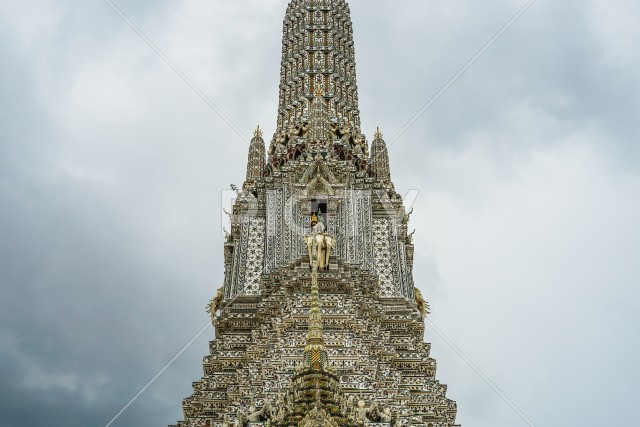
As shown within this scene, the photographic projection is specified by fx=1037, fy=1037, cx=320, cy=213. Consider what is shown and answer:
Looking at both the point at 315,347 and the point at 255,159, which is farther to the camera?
the point at 255,159

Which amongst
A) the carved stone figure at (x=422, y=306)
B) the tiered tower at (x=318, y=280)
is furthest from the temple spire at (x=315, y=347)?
the carved stone figure at (x=422, y=306)

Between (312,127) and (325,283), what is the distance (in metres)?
8.50

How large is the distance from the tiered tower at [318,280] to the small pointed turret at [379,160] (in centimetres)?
8

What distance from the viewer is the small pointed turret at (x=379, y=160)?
140 feet

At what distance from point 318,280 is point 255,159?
455 inches

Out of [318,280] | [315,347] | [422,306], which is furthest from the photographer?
[422,306]

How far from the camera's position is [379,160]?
4375 centimetres

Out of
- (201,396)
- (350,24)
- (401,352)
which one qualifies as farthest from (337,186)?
(350,24)

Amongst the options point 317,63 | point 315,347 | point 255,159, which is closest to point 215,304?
point 255,159

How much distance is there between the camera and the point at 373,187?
3975cm

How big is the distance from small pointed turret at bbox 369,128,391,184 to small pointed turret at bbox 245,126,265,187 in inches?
182

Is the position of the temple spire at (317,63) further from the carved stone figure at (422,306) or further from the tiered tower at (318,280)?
the carved stone figure at (422,306)

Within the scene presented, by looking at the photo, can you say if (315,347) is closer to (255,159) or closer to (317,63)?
(255,159)

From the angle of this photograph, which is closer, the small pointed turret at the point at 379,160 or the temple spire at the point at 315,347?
the temple spire at the point at 315,347
